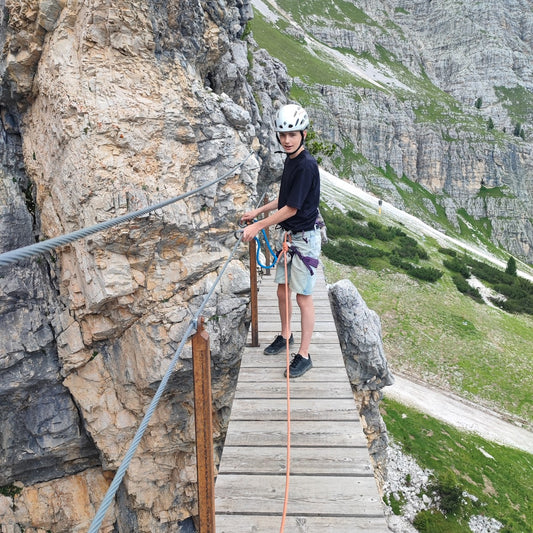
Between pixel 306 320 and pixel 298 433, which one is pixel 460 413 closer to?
pixel 306 320

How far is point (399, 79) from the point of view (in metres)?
127

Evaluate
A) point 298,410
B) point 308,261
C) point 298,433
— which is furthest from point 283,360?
point 308,261

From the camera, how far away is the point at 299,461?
14.2 feet

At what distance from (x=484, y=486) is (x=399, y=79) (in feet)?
451

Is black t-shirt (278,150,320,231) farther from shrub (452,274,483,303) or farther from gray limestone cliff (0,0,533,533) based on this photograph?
shrub (452,274,483,303)

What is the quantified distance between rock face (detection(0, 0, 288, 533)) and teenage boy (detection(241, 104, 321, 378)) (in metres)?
6.42

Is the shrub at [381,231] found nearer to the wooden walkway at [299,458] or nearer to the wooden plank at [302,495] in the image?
the wooden walkway at [299,458]

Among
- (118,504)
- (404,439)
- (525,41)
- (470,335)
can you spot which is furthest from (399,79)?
(118,504)

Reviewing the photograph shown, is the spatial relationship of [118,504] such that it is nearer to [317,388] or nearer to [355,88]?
[317,388]

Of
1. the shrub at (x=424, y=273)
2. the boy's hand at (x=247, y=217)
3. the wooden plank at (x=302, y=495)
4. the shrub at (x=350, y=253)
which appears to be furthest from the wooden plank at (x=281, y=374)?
the shrub at (x=424, y=273)

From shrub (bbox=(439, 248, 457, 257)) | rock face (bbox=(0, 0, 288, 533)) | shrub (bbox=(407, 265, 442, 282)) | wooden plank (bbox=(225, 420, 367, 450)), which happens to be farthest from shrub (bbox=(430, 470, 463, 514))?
shrub (bbox=(439, 248, 457, 257))

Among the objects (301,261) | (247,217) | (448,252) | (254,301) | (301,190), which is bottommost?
(448,252)

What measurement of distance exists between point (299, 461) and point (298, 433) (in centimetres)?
43

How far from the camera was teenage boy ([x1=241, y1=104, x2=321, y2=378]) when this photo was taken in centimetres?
536
